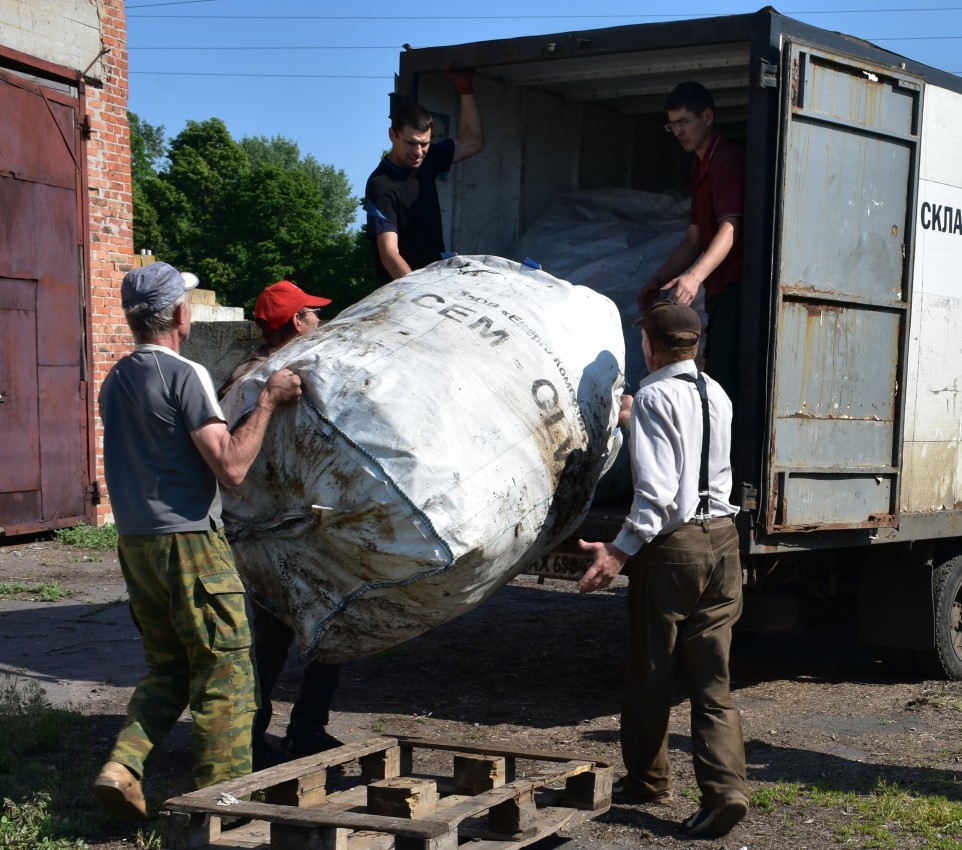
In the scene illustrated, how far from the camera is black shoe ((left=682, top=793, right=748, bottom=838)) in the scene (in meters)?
4.05

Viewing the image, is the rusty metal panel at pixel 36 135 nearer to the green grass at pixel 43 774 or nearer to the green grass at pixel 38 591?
the green grass at pixel 38 591

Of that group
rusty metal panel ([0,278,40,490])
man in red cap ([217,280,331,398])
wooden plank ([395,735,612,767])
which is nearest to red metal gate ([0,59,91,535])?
rusty metal panel ([0,278,40,490])

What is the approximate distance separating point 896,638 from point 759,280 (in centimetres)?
239

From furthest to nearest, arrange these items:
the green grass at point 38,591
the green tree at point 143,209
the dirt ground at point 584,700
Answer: the green tree at point 143,209
the green grass at point 38,591
the dirt ground at point 584,700

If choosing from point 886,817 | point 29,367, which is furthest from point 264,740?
point 29,367

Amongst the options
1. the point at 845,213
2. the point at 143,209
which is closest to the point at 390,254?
the point at 845,213

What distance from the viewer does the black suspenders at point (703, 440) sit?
4281 mm

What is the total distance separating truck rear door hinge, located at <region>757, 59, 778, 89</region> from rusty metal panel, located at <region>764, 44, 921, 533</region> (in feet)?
0.22

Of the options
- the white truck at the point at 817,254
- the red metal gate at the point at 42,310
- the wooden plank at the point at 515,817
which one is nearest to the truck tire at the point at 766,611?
the white truck at the point at 817,254

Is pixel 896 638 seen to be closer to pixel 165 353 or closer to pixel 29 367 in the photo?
pixel 165 353

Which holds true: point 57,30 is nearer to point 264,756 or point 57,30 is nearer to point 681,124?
point 681,124

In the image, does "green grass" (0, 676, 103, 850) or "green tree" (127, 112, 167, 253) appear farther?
"green tree" (127, 112, 167, 253)

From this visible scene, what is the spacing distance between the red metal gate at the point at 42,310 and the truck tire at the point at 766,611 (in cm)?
643

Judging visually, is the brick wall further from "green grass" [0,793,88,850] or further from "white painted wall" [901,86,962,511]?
"white painted wall" [901,86,962,511]
